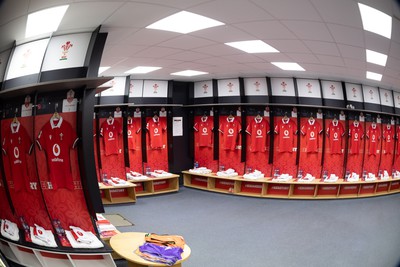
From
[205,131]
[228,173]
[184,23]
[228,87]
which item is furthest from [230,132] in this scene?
[184,23]

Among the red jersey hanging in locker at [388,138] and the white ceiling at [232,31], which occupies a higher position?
the white ceiling at [232,31]

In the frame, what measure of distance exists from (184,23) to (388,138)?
747 cm

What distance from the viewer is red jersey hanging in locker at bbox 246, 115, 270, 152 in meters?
6.77

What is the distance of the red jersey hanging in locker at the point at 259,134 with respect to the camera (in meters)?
6.77

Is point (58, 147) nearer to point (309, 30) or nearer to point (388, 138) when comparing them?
point (309, 30)

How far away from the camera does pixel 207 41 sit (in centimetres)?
375

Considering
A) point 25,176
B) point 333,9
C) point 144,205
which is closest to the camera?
point 333,9

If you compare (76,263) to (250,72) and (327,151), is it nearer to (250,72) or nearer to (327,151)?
(250,72)

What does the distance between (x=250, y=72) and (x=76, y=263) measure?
17.3ft

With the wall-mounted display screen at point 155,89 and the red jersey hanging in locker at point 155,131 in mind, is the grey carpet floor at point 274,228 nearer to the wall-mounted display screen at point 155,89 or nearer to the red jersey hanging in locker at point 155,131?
the red jersey hanging in locker at point 155,131

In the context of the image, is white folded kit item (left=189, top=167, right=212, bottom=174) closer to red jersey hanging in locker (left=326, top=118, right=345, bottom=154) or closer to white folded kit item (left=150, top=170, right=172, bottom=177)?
white folded kit item (left=150, top=170, right=172, bottom=177)

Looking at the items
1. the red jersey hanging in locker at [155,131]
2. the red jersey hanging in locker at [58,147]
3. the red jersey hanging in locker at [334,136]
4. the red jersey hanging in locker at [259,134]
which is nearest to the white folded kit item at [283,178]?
the red jersey hanging in locker at [259,134]

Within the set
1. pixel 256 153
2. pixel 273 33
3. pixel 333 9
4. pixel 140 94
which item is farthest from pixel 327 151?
pixel 140 94

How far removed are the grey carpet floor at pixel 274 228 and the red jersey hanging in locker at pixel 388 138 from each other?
1.63 meters
